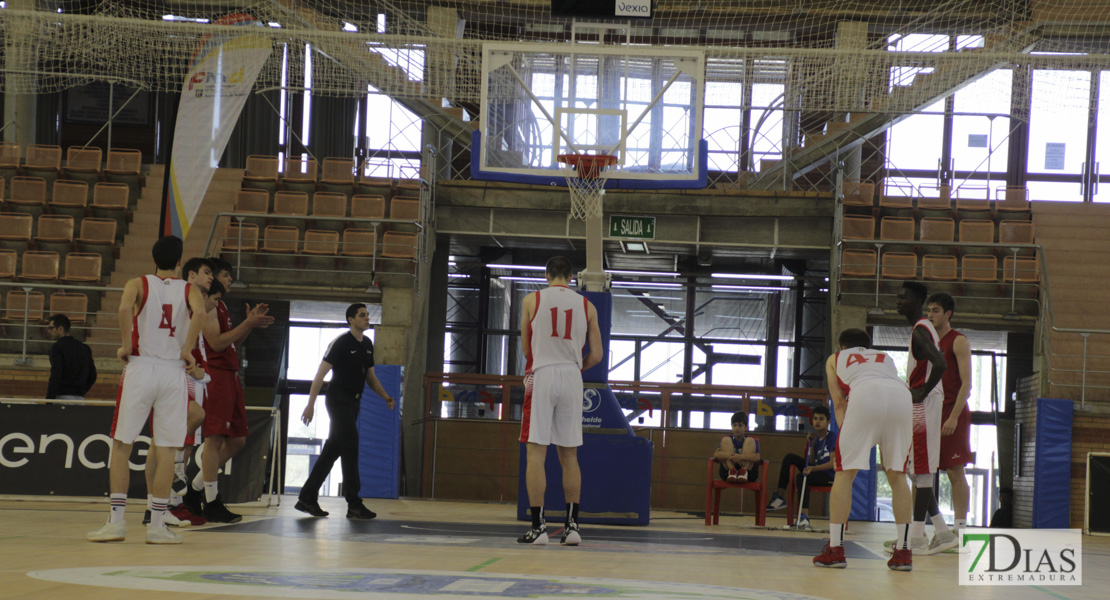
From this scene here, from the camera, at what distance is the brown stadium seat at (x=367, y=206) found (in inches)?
709

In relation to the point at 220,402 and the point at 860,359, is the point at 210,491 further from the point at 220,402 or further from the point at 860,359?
the point at 860,359

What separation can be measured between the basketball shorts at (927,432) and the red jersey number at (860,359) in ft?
3.39

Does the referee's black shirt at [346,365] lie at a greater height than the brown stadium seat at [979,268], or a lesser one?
lesser

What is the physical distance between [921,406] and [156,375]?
4.60 meters

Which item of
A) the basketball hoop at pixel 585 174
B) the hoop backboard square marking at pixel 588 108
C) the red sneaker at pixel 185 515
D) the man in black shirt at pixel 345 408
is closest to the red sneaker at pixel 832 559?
the man in black shirt at pixel 345 408

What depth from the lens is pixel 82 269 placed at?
16531 mm

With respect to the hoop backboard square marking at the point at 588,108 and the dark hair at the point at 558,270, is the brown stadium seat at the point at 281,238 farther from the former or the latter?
the dark hair at the point at 558,270

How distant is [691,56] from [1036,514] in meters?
7.94

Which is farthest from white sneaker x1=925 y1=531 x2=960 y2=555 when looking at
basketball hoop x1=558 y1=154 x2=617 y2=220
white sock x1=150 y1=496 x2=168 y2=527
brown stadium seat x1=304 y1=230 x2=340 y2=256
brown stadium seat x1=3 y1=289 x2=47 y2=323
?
brown stadium seat x1=3 y1=289 x2=47 y2=323

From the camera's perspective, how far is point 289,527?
717 centimetres

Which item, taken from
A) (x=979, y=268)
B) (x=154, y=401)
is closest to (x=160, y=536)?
(x=154, y=401)

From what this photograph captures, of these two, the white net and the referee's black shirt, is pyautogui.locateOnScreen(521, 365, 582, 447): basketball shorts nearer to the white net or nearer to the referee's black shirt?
the referee's black shirt

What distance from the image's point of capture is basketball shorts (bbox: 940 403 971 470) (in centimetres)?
724

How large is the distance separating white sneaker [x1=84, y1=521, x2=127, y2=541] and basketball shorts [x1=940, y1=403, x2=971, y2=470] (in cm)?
519
